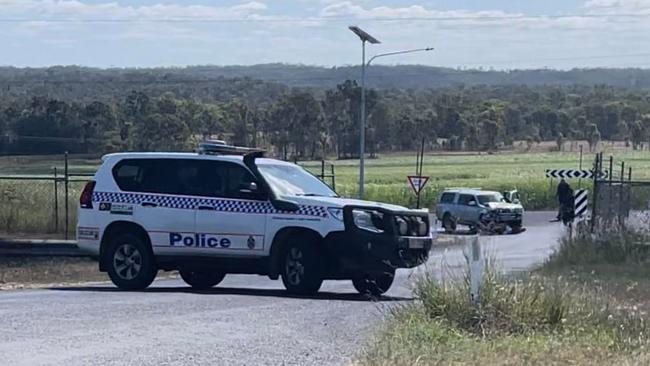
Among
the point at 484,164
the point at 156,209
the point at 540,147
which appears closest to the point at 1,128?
the point at 156,209

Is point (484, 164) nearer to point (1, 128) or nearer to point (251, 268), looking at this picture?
point (1, 128)

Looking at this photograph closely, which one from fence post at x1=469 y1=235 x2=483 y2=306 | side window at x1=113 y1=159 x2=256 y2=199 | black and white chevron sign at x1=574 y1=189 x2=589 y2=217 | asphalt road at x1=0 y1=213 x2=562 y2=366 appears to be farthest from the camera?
black and white chevron sign at x1=574 y1=189 x2=589 y2=217

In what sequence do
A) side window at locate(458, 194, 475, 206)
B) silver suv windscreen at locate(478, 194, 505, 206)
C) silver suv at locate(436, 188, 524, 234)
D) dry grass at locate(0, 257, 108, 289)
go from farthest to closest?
1. side window at locate(458, 194, 475, 206)
2. silver suv windscreen at locate(478, 194, 505, 206)
3. silver suv at locate(436, 188, 524, 234)
4. dry grass at locate(0, 257, 108, 289)

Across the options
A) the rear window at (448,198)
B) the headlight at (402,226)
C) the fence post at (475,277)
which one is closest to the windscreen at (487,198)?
the rear window at (448,198)

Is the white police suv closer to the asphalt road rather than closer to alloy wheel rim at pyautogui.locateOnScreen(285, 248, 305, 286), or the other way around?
alloy wheel rim at pyautogui.locateOnScreen(285, 248, 305, 286)

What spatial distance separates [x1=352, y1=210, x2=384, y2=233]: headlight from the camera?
54.5 ft

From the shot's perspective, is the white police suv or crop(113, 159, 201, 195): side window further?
crop(113, 159, 201, 195): side window

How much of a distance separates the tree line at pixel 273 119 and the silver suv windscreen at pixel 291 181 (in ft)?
94.0

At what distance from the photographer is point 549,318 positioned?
1159 centimetres

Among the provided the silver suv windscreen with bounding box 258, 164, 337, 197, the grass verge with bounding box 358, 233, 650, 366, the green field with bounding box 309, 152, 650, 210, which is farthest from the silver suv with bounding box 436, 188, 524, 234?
the grass verge with bounding box 358, 233, 650, 366

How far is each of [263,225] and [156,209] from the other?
159 centimetres

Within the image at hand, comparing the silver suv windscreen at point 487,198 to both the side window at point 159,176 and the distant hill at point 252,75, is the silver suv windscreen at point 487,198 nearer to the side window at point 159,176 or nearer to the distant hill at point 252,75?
the side window at point 159,176

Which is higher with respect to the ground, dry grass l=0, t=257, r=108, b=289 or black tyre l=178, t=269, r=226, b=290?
black tyre l=178, t=269, r=226, b=290

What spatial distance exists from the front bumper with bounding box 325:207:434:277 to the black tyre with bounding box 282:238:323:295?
0.74ft
